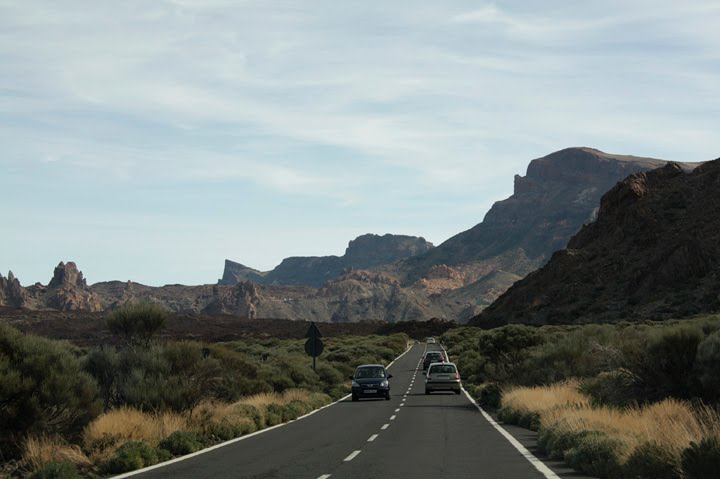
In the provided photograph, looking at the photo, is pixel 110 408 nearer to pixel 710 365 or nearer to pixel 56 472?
pixel 56 472

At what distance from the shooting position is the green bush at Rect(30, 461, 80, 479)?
12870mm

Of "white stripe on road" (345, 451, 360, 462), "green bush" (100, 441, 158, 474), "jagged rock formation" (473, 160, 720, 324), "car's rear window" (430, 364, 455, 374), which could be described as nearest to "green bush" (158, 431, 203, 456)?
"green bush" (100, 441, 158, 474)

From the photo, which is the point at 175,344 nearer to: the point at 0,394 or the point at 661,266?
the point at 0,394

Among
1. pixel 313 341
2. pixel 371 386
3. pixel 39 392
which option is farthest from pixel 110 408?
pixel 313 341

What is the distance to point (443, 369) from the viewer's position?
4191cm

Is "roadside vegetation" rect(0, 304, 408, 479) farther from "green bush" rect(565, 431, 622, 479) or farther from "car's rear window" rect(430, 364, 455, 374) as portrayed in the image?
"car's rear window" rect(430, 364, 455, 374)

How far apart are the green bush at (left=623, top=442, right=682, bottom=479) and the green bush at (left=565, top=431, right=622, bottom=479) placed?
17.7 inches

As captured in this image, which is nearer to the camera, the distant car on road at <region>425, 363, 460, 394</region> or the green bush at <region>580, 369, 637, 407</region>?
the green bush at <region>580, 369, 637, 407</region>

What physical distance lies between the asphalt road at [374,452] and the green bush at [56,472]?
127cm

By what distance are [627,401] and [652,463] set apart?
31.8ft

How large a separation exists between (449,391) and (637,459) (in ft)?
107

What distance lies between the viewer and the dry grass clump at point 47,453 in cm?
1438

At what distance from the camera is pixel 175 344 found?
25469mm

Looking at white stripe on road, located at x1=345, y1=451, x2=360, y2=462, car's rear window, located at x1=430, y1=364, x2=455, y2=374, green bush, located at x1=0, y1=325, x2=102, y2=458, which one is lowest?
car's rear window, located at x1=430, y1=364, x2=455, y2=374
